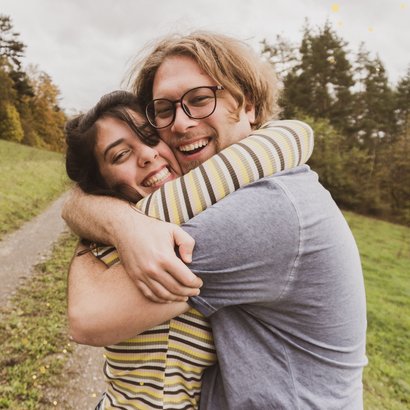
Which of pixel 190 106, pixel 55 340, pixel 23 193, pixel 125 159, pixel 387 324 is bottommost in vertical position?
pixel 387 324

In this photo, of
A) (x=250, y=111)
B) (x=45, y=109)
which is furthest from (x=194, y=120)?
(x=45, y=109)

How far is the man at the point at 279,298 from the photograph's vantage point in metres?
1.22

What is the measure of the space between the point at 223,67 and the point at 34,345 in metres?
4.17

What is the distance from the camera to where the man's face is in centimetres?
222

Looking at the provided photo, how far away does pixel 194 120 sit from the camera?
2.27 meters

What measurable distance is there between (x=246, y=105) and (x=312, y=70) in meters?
32.9

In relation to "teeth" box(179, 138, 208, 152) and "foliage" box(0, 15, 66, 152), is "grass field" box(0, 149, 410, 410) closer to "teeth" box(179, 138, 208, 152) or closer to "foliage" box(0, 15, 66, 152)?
"teeth" box(179, 138, 208, 152)

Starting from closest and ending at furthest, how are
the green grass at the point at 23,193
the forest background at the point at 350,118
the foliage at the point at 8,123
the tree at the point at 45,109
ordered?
the green grass at the point at 23,193
the forest background at the point at 350,118
the foliage at the point at 8,123
the tree at the point at 45,109

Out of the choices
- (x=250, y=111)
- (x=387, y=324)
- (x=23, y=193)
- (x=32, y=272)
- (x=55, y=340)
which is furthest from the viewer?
(x=23, y=193)

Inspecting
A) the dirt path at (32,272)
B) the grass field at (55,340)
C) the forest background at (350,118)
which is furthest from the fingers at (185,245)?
the forest background at (350,118)

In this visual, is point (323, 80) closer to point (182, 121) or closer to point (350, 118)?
point (350, 118)

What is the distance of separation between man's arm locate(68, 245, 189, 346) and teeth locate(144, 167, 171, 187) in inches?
37.8

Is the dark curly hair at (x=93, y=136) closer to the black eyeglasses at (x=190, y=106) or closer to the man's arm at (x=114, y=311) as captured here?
the black eyeglasses at (x=190, y=106)

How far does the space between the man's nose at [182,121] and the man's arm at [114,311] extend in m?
1.11
